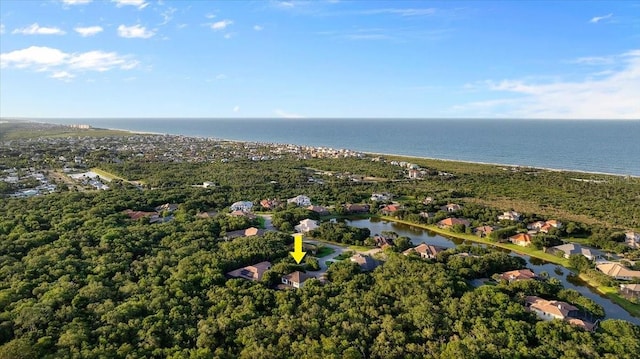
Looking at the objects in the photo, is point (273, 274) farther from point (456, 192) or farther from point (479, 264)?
point (456, 192)

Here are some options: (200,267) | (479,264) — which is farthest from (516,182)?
(200,267)

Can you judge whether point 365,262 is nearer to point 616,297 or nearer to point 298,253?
point 298,253

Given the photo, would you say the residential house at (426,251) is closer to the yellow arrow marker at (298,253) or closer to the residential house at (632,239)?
the yellow arrow marker at (298,253)

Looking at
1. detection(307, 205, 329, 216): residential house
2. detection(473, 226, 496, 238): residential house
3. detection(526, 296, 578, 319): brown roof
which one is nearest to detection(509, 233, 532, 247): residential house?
detection(473, 226, 496, 238): residential house

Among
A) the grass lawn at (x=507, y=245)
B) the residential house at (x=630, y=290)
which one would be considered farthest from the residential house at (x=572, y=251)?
the residential house at (x=630, y=290)

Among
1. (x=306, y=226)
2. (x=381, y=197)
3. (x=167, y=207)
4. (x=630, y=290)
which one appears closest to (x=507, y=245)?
(x=630, y=290)
